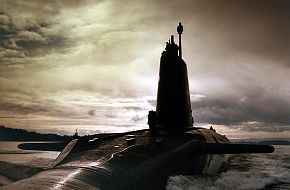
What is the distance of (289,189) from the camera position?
1652cm

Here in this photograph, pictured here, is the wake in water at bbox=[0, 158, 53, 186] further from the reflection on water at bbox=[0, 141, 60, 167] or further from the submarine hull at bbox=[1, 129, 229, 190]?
the reflection on water at bbox=[0, 141, 60, 167]

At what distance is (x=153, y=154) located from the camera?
10.9m

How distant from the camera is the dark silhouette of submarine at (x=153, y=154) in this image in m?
7.08

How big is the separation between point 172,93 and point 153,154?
845 centimetres

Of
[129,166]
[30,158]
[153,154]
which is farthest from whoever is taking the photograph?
[30,158]

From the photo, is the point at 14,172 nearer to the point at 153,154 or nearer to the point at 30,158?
the point at 153,154

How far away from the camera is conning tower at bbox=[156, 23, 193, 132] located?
61.9ft

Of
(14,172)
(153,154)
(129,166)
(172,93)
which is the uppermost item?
(172,93)

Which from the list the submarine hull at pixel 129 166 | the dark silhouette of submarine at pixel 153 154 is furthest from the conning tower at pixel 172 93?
the submarine hull at pixel 129 166

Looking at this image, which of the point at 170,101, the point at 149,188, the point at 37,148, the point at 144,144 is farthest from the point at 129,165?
the point at 170,101

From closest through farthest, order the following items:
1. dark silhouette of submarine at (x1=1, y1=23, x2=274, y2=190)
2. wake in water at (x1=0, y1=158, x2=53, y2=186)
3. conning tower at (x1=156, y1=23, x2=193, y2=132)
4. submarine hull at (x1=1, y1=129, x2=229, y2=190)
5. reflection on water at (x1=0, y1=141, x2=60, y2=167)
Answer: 1. submarine hull at (x1=1, y1=129, x2=229, y2=190)
2. dark silhouette of submarine at (x1=1, y1=23, x2=274, y2=190)
3. wake in water at (x1=0, y1=158, x2=53, y2=186)
4. conning tower at (x1=156, y1=23, x2=193, y2=132)
5. reflection on water at (x1=0, y1=141, x2=60, y2=167)

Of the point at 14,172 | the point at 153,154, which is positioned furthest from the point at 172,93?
the point at 14,172

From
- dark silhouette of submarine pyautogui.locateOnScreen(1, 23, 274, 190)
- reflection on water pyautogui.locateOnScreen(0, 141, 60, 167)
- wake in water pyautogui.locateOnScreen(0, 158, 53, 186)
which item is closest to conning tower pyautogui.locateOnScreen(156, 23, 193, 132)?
dark silhouette of submarine pyautogui.locateOnScreen(1, 23, 274, 190)

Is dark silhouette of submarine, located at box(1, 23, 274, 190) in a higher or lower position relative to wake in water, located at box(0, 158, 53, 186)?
higher
